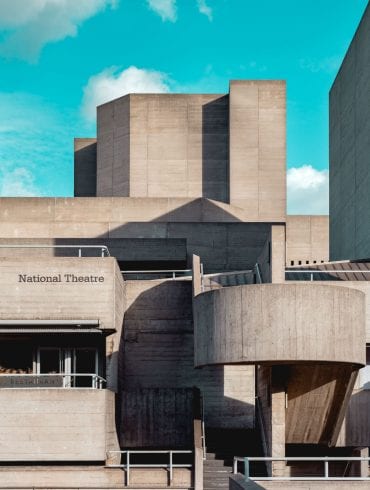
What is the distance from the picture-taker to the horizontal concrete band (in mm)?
23484

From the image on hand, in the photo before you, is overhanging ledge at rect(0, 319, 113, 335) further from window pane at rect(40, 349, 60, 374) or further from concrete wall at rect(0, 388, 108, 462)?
concrete wall at rect(0, 388, 108, 462)

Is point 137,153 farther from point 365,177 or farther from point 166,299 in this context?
point 166,299

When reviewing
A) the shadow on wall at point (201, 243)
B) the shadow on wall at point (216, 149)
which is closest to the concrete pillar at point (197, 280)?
the shadow on wall at point (201, 243)

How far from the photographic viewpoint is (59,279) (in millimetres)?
27188

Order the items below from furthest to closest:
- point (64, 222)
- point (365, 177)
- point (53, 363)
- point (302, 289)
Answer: point (64, 222), point (365, 177), point (53, 363), point (302, 289)

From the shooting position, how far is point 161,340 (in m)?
31.8

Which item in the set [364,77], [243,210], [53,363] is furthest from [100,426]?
[243,210]

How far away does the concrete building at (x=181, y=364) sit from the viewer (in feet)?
78.5

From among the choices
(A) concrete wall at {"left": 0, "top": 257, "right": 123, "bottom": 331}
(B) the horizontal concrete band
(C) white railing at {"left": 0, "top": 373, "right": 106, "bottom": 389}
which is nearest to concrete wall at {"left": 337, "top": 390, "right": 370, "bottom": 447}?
(B) the horizontal concrete band

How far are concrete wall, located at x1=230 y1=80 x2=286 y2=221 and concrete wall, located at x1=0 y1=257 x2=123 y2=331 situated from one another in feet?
95.4

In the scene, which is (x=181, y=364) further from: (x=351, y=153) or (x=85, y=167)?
(x=85, y=167)

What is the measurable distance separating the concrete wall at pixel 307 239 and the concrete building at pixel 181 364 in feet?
73.4

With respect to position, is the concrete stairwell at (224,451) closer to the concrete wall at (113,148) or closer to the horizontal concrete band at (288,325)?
the horizontal concrete band at (288,325)

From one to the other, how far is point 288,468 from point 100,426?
20.0 feet
